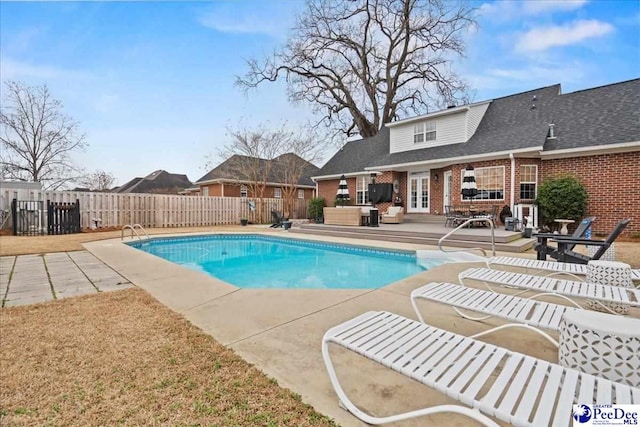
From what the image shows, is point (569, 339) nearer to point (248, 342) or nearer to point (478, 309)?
point (478, 309)

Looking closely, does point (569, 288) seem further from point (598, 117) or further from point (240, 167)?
point (240, 167)

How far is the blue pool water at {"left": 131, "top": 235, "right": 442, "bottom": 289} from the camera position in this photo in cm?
655

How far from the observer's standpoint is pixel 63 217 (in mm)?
13469

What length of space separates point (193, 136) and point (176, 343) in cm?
2123

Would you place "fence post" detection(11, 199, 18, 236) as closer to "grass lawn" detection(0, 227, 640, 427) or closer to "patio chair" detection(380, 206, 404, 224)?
"grass lawn" detection(0, 227, 640, 427)

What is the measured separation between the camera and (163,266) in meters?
6.12

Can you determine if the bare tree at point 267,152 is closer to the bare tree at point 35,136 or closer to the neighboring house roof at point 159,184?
the bare tree at point 35,136

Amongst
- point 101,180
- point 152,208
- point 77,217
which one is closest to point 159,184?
point 101,180

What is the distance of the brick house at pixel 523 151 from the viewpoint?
10.4 meters

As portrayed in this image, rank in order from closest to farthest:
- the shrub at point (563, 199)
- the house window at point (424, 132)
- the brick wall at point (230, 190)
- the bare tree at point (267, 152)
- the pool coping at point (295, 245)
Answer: the pool coping at point (295, 245), the shrub at point (563, 199), the house window at point (424, 132), the bare tree at point (267, 152), the brick wall at point (230, 190)

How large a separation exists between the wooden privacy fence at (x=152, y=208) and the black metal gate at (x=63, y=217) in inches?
35.5

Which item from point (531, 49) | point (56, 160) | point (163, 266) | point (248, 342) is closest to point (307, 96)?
point (531, 49)

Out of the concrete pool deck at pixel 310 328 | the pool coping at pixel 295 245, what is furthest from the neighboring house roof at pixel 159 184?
the concrete pool deck at pixel 310 328

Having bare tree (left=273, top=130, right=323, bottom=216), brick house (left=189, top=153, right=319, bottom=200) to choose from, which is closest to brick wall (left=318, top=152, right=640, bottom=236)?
bare tree (left=273, top=130, right=323, bottom=216)
